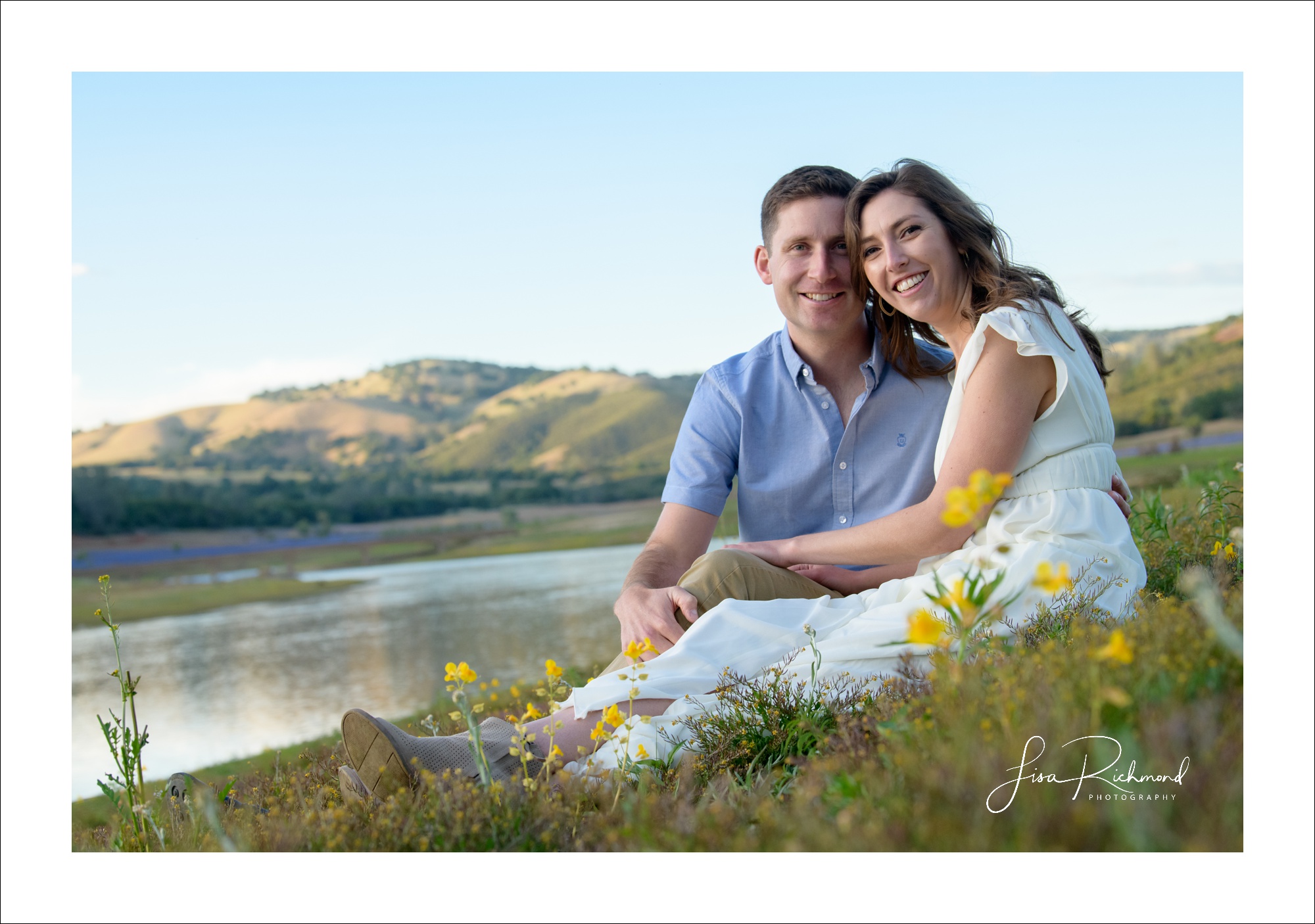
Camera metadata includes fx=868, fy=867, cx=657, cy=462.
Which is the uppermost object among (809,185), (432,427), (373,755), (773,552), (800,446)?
(432,427)

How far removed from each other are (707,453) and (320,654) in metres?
26.8

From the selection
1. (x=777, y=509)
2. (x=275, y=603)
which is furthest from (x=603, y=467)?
(x=777, y=509)

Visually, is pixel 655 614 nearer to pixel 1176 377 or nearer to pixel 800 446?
pixel 800 446

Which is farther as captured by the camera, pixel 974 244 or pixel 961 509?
pixel 974 244

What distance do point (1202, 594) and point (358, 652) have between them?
28436 millimetres

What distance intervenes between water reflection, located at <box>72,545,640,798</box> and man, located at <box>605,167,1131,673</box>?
566 cm

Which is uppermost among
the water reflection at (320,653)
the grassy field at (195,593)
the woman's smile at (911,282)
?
the woman's smile at (911,282)

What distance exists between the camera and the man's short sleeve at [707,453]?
4512 millimetres

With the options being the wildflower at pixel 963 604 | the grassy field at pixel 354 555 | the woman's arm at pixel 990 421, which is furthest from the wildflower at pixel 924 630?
the grassy field at pixel 354 555

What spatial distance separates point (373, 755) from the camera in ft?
9.35

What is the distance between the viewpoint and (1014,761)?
1.57 metres

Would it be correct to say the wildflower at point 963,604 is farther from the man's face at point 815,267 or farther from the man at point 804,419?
the man's face at point 815,267

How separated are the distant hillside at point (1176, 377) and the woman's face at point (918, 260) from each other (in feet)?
72.9

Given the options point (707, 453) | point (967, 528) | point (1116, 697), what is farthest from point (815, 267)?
point (1116, 697)
